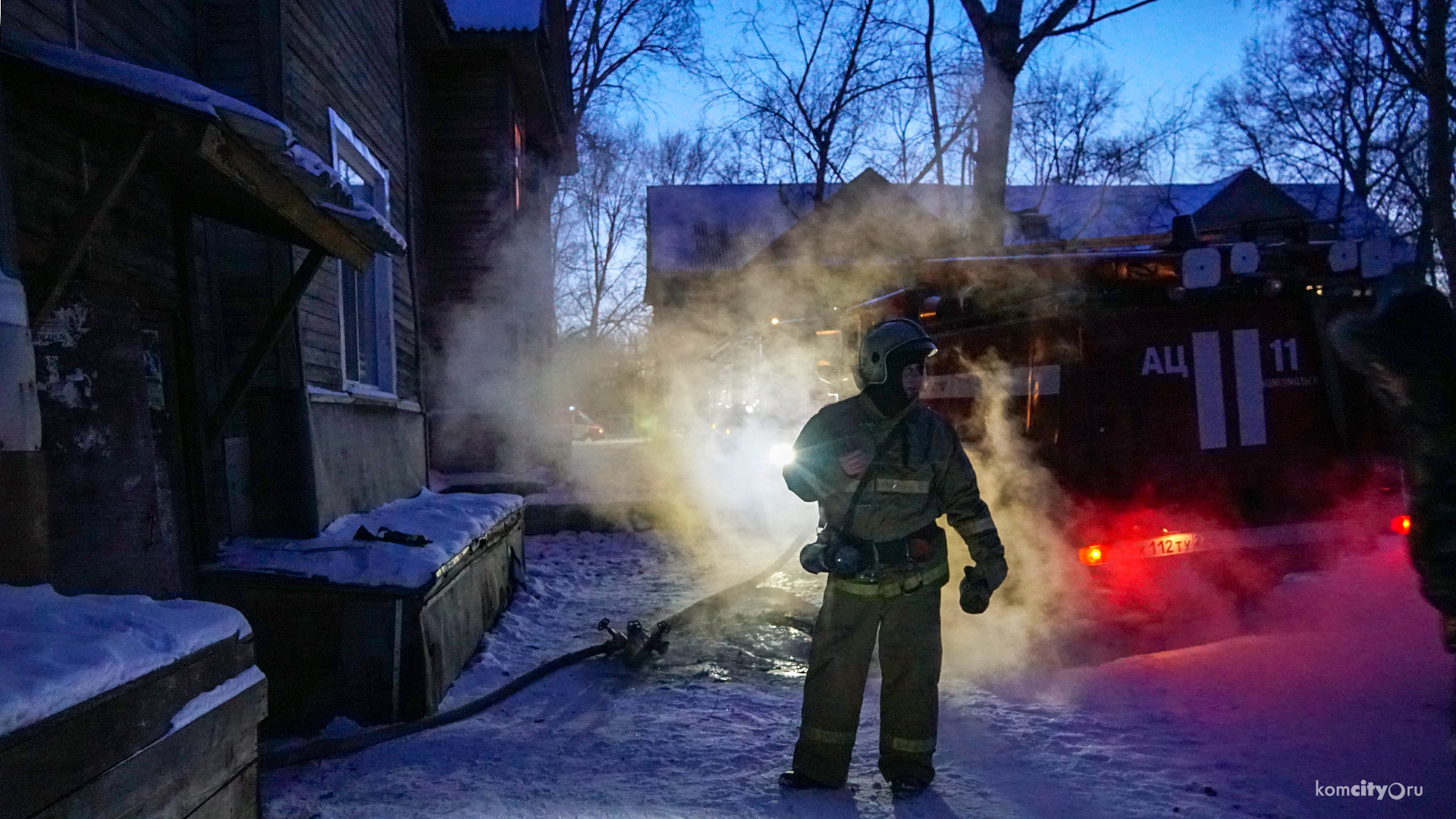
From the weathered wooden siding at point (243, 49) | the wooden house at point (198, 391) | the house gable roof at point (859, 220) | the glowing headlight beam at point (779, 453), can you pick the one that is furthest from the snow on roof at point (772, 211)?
the weathered wooden siding at point (243, 49)

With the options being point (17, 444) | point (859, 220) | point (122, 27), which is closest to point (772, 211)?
point (859, 220)

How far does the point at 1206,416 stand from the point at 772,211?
31085 mm

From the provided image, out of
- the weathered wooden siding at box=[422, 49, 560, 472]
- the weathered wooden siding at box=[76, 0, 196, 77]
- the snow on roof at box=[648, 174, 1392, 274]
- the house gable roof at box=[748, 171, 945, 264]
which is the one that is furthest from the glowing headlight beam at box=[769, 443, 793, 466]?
the snow on roof at box=[648, 174, 1392, 274]

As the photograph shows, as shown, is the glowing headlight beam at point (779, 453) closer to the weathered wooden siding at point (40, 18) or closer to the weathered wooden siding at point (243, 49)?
the weathered wooden siding at point (243, 49)

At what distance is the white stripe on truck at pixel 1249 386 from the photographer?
4.88 meters

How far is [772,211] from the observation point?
34.8 meters

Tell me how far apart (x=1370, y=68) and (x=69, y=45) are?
2347 centimetres

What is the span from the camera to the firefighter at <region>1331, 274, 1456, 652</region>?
208cm

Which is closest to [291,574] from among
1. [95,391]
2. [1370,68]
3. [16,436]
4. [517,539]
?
[95,391]

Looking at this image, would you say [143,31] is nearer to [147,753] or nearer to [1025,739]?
[147,753]

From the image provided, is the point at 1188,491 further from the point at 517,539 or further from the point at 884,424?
the point at 517,539

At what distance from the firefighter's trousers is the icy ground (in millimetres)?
132

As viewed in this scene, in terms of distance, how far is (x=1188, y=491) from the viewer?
484cm

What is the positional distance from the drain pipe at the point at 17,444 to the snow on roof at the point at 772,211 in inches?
1157
